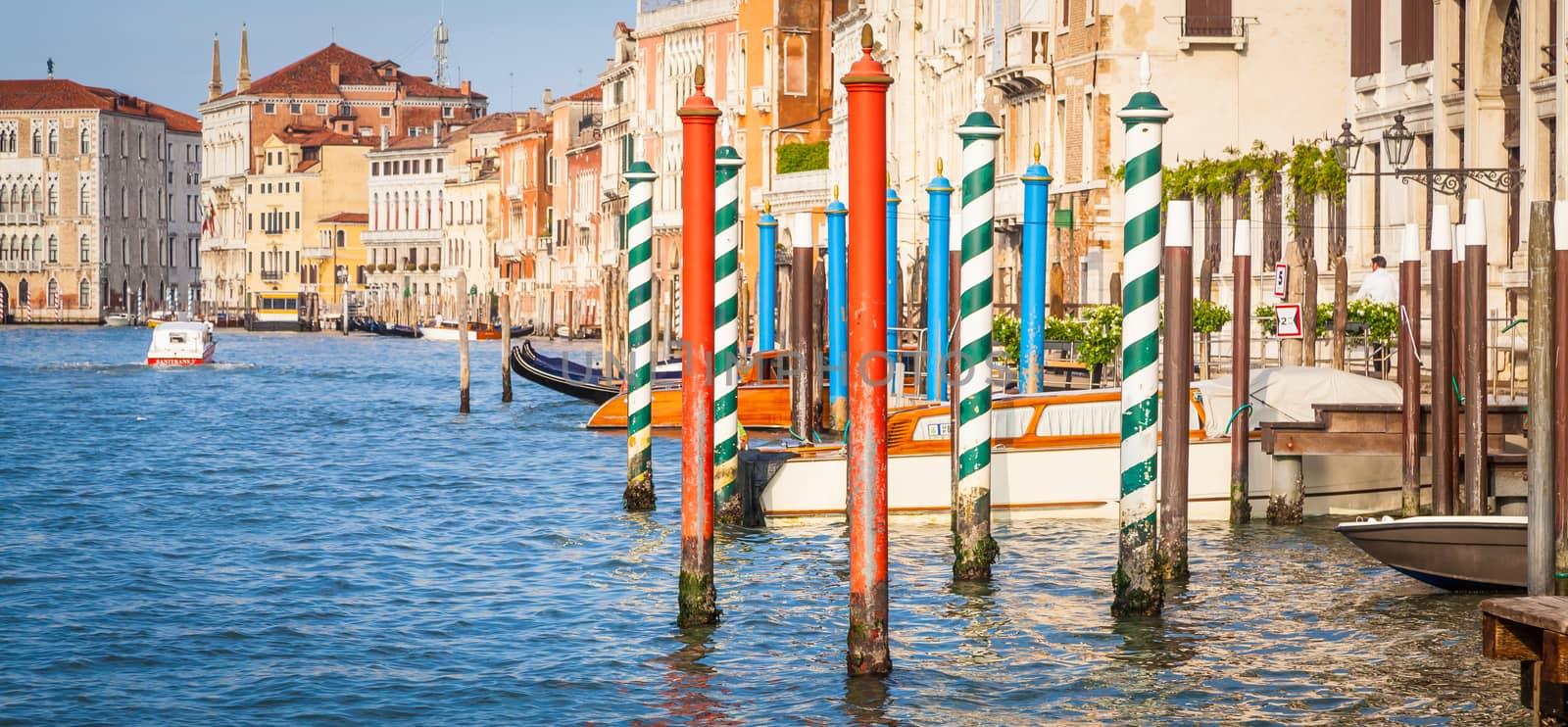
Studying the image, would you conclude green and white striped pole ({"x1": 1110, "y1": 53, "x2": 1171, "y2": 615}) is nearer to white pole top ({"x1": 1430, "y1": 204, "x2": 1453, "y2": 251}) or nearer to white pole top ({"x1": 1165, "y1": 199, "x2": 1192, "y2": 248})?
white pole top ({"x1": 1165, "y1": 199, "x2": 1192, "y2": 248})

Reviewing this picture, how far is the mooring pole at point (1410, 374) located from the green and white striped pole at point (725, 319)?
4162 millimetres

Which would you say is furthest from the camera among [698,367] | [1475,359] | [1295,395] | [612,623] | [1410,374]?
[1295,395]

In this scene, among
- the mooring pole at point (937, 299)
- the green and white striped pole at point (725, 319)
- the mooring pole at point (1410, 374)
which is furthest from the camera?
the mooring pole at point (937, 299)

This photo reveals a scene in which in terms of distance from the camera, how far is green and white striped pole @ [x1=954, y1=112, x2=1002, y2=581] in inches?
464

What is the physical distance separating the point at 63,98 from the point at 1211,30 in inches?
3764

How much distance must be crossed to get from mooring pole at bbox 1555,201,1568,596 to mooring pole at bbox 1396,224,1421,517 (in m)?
3.47

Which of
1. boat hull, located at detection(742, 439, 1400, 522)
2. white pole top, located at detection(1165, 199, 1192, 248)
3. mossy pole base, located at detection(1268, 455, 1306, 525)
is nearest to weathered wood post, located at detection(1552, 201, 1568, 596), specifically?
white pole top, located at detection(1165, 199, 1192, 248)

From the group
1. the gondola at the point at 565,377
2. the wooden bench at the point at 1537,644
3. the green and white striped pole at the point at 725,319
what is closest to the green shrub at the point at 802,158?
the gondola at the point at 565,377

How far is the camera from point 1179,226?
39.4 ft

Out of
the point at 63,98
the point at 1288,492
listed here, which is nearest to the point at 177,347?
the point at 1288,492

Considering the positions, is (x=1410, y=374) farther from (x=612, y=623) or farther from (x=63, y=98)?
(x=63, y=98)

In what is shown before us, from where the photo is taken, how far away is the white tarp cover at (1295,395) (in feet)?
51.1

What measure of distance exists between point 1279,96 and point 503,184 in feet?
214

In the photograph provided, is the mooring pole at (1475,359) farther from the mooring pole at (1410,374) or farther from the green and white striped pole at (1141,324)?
the green and white striped pole at (1141,324)
